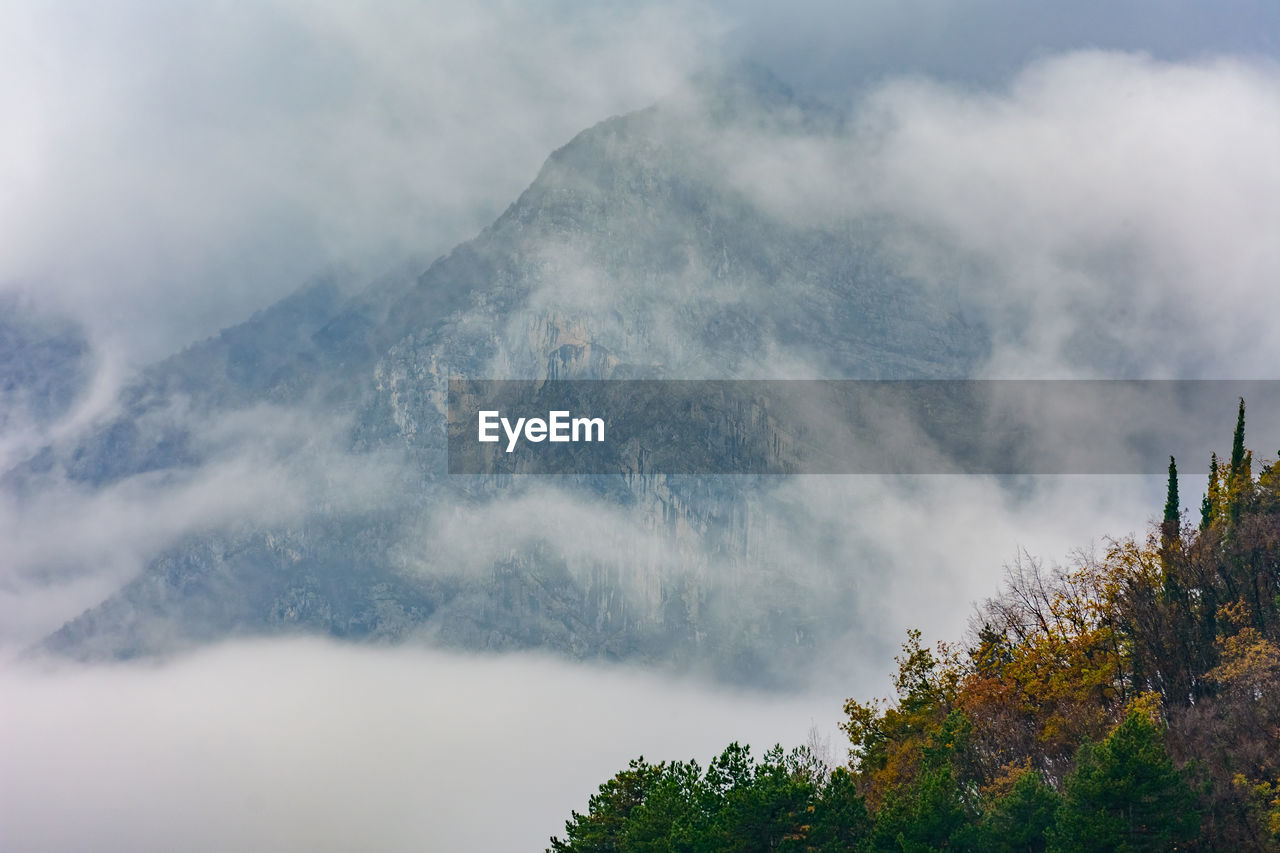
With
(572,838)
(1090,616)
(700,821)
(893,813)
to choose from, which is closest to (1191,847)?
(893,813)

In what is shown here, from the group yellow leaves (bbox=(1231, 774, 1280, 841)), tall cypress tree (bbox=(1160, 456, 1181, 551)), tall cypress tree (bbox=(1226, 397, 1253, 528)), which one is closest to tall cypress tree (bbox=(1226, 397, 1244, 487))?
tall cypress tree (bbox=(1226, 397, 1253, 528))

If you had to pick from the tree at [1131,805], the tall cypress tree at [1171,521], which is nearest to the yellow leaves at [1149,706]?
the tree at [1131,805]

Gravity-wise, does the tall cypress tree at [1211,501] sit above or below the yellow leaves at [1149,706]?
above

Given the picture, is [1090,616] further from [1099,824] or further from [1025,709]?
[1099,824]

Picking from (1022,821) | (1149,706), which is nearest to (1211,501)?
(1149,706)

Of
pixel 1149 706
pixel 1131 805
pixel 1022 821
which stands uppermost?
pixel 1149 706

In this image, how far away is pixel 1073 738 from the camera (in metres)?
92.8

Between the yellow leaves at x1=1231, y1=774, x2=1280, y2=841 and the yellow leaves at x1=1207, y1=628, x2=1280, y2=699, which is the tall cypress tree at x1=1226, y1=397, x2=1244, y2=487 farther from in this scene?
the yellow leaves at x1=1231, y1=774, x2=1280, y2=841

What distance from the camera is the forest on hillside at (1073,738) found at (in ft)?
258

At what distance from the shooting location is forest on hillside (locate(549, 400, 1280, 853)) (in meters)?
78.6

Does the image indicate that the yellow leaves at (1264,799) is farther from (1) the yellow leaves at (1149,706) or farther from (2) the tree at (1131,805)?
(1) the yellow leaves at (1149,706)

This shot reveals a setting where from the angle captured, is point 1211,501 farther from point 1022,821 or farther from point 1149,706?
point 1022,821

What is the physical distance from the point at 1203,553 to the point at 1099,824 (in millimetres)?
23796

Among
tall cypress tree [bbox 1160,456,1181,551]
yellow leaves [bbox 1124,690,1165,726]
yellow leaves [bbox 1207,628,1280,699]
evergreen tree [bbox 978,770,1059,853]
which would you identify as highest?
tall cypress tree [bbox 1160,456,1181,551]
